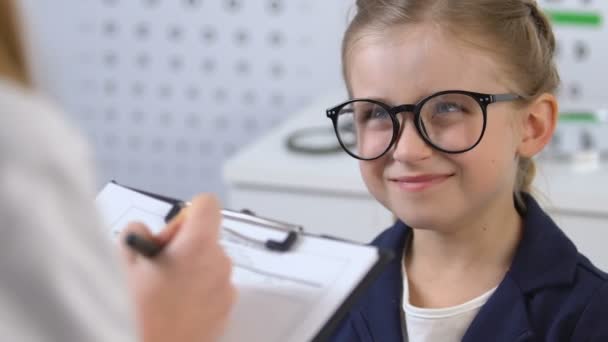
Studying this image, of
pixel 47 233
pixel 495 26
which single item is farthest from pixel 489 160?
pixel 47 233

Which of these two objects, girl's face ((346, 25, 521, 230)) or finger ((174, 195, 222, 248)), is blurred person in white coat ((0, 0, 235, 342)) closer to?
finger ((174, 195, 222, 248))

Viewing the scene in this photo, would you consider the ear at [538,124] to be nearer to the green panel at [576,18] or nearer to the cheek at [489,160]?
the cheek at [489,160]

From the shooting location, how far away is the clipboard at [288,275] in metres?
0.60

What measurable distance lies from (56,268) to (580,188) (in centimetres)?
112

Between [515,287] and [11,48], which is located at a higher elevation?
[11,48]

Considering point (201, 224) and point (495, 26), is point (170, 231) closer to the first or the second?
point (201, 224)

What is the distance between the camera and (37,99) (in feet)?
1.12

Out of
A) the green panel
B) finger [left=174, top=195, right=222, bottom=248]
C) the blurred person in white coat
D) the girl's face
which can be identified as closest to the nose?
the girl's face

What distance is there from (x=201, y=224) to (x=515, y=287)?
0.39m

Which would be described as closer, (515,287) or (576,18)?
(515,287)

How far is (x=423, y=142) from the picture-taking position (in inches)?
31.8

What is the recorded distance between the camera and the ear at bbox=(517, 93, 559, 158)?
2.84 feet

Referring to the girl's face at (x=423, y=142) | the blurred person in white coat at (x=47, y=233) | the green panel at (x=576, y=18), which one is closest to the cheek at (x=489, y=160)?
the girl's face at (x=423, y=142)

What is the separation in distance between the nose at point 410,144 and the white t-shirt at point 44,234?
49 cm
